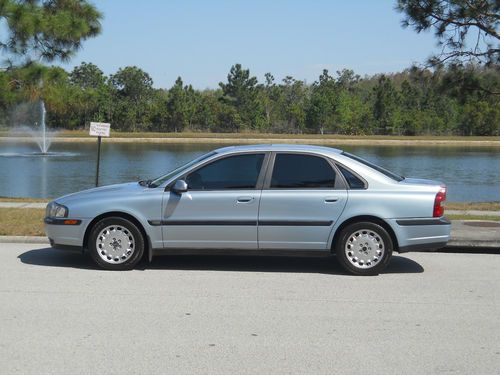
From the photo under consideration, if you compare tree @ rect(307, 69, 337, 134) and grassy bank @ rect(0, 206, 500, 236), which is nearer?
grassy bank @ rect(0, 206, 500, 236)

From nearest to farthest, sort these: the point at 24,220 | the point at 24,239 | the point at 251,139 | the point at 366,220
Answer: the point at 366,220 → the point at 24,239 → the point at 24,220 → the point at 251,139

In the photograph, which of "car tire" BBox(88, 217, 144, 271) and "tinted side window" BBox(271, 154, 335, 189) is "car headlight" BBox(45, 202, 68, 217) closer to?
"car tire" BBox(88, 217, 144, 271)

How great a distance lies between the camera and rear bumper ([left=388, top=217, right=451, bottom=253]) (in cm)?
788

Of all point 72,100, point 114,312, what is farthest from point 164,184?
point 72,100

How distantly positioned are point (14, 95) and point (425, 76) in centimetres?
1064

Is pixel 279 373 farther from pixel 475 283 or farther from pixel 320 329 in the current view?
pixel 475 283

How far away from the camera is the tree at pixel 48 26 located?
16.5 m

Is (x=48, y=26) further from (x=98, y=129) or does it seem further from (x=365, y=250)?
(x=365, y=250)

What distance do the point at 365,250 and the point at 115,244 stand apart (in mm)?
2926

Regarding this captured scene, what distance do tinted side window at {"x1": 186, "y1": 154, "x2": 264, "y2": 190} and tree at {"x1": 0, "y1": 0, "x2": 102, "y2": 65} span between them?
10275 mm

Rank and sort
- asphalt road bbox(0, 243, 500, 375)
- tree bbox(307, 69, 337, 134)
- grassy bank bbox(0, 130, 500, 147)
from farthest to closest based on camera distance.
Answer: tree bbox(307, 69, 337, 134)
grassy bank bbox(0, 130, 500, 147)
asphalt road bbox(0, 243, 500, 375)

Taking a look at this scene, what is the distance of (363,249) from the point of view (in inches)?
311

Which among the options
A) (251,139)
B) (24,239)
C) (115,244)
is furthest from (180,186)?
(251,139)

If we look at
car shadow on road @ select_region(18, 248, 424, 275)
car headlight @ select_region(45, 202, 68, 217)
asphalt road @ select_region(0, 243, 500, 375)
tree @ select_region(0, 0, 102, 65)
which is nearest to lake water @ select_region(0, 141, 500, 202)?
tree @ select_region(0, 0, 102, 65)
